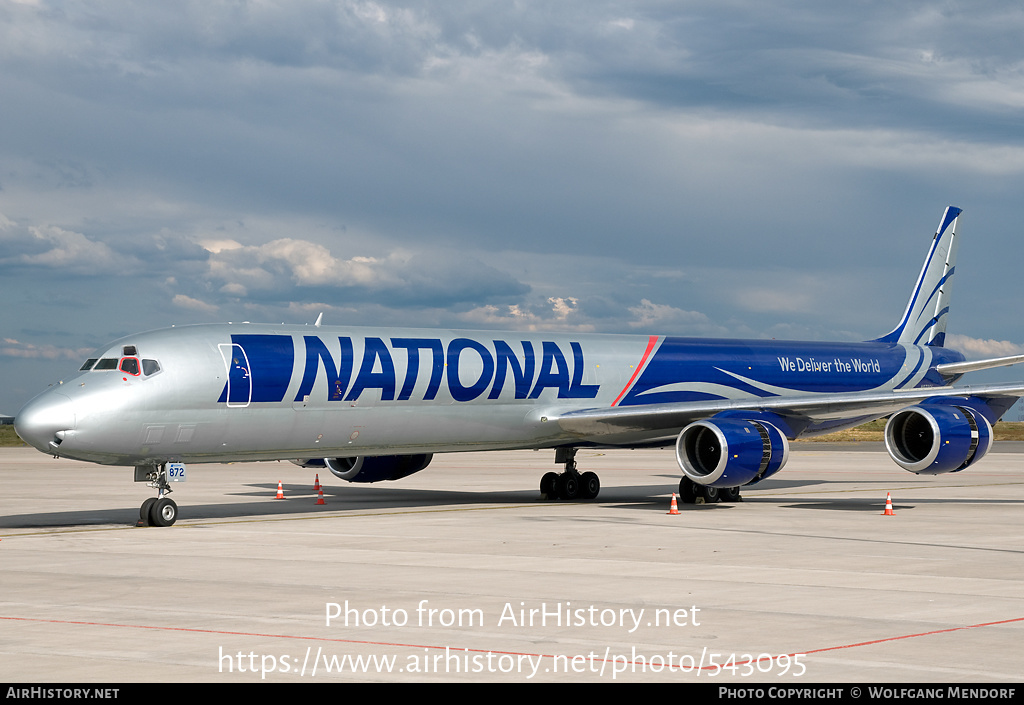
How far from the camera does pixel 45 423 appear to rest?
20.1m

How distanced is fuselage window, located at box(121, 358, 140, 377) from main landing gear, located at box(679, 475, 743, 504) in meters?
12.7

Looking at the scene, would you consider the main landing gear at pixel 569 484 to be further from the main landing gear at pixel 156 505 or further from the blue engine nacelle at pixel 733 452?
the main landing gear at pixel 156 505

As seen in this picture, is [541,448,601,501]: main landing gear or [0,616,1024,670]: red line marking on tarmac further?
[541,448,601,501]: main landing gear

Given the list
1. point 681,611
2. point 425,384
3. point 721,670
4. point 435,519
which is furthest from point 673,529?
point 721,670

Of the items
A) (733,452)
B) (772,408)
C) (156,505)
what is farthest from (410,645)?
(772,408)

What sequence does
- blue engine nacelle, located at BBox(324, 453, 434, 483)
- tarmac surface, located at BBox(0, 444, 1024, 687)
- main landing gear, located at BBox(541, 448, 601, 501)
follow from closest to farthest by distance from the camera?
1. tarmac surface, located at BBox(0, 444, 1024, 687)
2. blue engine nacelle, located at BBox(324, 453, 434, 483)
3. main landing gear, located at BBox(541, 448, 601, 501)

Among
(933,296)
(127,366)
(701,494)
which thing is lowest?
(701,494)

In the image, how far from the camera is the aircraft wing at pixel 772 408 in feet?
87.3

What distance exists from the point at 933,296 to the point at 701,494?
14.8 m

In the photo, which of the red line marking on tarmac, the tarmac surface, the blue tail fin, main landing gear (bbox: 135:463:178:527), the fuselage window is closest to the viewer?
the tarmac surface

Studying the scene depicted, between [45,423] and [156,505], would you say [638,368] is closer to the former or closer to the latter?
[156,505]

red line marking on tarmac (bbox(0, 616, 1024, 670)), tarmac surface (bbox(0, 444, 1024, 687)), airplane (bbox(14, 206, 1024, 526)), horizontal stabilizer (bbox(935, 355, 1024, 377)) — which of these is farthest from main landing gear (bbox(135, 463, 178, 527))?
horizontal stabilizer (bbox(935, 355, 1024, 377))

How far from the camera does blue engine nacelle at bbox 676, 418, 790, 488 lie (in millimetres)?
24516

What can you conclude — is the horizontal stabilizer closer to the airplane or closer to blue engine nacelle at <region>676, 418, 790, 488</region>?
the airplane
